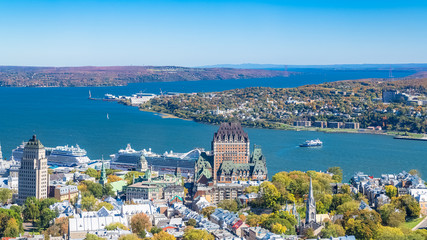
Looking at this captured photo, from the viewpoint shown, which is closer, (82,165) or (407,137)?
(82,165)

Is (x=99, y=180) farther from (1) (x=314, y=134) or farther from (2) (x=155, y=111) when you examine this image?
(2) (x=155, y=111)

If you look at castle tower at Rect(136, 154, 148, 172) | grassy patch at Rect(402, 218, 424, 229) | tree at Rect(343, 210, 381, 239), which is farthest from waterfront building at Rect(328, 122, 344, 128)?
tree at Rect(343, 210, 381, 239)

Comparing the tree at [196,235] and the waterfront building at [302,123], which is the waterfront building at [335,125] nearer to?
the waterfront building at [302,123]

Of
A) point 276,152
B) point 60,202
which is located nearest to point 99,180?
point 60,202

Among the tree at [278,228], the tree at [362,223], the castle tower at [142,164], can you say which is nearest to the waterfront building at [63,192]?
the castle tower at [142,164]

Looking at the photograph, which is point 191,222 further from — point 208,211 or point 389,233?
point 389,233
